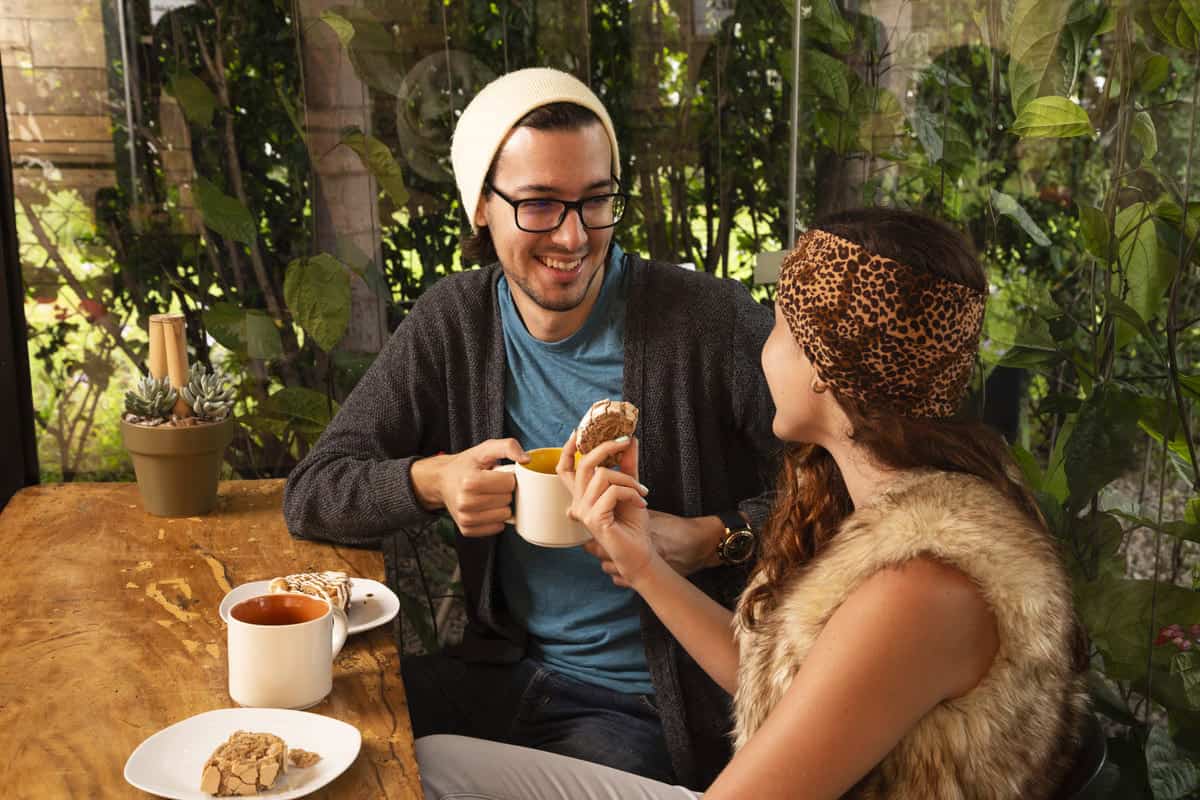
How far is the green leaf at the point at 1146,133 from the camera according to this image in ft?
5.99

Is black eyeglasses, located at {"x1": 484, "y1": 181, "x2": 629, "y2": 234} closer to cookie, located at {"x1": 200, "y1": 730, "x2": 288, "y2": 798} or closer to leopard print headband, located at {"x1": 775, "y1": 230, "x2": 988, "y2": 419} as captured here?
leopard print headband, located at {"x1": 775, "y1": 230, "x2": 988, "y2": 419}

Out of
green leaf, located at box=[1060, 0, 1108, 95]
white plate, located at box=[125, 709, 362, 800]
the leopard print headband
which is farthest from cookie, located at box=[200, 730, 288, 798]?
green leaf, located at box=[1060, 0, 1108, 95]

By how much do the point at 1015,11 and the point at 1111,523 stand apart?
2.94ft

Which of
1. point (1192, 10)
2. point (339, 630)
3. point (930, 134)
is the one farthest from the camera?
point (930, 134)

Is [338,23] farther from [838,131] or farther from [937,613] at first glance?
[937,613]

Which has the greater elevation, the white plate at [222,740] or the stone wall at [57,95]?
the stone wall at [57,95]

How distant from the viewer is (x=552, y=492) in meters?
1.51

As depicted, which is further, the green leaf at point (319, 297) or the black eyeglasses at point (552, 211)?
the green leaf at point (319, 297)

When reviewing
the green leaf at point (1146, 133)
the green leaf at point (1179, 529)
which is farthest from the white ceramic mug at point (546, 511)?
the green leaf at point (1146, 133)

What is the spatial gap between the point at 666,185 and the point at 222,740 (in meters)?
1.83

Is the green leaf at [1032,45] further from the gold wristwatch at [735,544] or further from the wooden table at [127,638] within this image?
the wooden table at [127,638]

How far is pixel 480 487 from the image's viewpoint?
158cm

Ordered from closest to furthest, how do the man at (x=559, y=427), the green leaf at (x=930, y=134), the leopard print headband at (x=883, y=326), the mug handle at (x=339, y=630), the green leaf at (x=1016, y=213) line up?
1. the leopard print headband at (x=883, y=326)
2. the mug handle at (x=339, y=630)
3. the man at (x=559, y=427)
4. the green leaf at (x=1016, y=213)
5. the green leaf at (x=930, y=134)

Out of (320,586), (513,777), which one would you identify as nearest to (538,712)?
(513,777)
